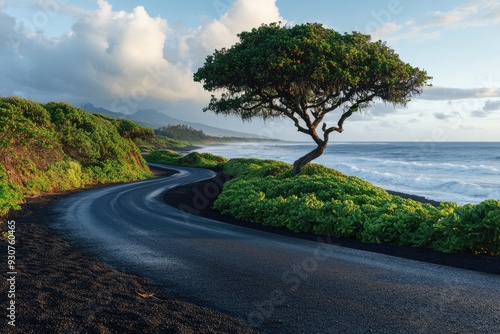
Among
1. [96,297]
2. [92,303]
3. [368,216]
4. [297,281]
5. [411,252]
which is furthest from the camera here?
[368,216]

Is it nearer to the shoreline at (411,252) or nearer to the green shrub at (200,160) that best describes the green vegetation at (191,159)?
the green shrub at (200,160)

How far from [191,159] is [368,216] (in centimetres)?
4956

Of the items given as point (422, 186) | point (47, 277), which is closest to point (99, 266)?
point (47, 277)

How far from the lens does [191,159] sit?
59.1m

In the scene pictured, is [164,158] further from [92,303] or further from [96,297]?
[92,303]

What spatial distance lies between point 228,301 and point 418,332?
114 inches

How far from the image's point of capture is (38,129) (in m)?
24.5

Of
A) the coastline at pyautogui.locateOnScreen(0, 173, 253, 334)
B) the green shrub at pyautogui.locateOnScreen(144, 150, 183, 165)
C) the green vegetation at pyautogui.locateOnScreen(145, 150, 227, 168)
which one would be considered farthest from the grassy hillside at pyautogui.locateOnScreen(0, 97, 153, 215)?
the green shrub at pyautogui.locateOnScreen(144, 150, 183, 165)

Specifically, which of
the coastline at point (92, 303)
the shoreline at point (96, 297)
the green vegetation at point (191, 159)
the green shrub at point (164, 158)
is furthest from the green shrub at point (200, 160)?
the coastline at point (92, 303)

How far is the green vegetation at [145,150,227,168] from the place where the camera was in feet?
182

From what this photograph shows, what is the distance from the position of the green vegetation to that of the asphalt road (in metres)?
42.3

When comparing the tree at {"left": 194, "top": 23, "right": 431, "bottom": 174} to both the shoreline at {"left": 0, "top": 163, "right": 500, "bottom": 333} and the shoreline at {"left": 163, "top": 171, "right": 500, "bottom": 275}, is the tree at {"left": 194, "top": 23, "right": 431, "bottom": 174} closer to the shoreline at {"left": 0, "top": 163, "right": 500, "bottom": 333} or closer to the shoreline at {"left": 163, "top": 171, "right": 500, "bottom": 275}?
the shoreline at {"left": 163, "top": 171, "right": 500, "bottom": 275}

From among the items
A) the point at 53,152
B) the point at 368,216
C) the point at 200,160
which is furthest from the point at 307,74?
the point at 200,160

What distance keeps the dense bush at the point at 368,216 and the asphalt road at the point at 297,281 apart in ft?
4.79
